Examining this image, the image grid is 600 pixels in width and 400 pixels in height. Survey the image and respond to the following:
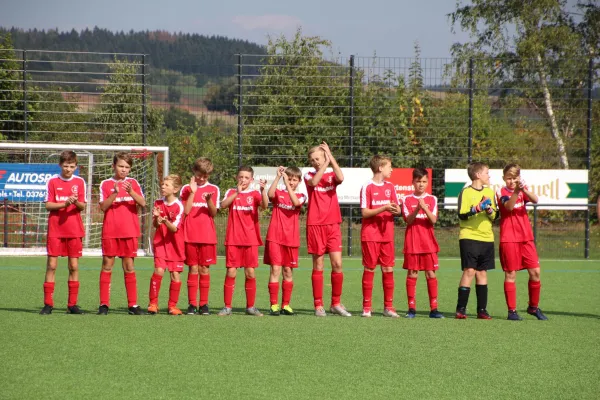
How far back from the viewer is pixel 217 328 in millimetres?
8359

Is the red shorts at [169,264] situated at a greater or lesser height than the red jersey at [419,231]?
lesser

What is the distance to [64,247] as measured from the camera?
31.1ft

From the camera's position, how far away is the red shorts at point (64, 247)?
940 cm

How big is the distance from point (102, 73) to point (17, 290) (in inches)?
346

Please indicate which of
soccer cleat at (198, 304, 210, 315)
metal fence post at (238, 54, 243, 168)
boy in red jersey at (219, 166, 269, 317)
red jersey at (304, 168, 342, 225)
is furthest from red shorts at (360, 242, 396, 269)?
metal fence post at (238, 54, 243, 168)

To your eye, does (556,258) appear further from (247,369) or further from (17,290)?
(247,369)

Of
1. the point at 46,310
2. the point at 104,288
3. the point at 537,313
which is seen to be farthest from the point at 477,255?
the point at 46,310

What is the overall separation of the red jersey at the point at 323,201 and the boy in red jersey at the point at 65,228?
8.59 ft

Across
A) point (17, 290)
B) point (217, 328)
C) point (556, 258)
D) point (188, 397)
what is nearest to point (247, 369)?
point (188, 397)

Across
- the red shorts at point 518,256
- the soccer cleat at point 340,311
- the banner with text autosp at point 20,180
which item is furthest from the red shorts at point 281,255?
the banner with text autosp at point 20,180

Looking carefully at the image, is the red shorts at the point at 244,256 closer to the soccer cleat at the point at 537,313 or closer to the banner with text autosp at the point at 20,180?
the soccer cleat at the point at 537,313

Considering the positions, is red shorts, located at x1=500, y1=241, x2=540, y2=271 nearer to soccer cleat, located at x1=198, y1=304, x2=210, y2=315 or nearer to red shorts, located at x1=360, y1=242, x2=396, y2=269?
red shorts, located at x1=360, y1=242, x2=396, y2=269

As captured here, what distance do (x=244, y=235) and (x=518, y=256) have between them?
10.4 ft

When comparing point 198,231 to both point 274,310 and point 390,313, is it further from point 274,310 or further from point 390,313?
point 390,313
